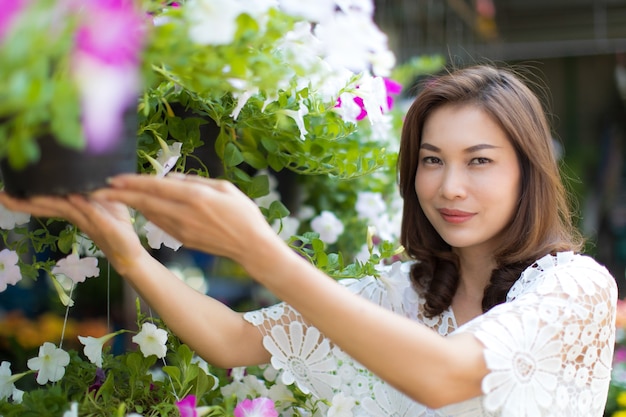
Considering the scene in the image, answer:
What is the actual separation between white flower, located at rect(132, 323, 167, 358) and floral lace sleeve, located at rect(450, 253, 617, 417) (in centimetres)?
37

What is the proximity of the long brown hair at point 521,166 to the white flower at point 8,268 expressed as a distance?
0.65 m

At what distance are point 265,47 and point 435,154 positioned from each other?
0.50 meters

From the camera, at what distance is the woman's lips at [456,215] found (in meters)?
1.06

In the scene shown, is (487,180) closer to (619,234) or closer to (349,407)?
(349,407)

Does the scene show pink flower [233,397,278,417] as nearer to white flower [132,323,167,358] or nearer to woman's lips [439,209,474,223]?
white flower [132,323,167,358]

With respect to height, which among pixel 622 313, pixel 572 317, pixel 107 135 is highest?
pixel 107 135

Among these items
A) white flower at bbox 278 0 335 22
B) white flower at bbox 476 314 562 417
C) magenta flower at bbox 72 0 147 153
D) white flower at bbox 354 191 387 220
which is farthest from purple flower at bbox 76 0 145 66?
white flower at bbox 354 191 387 220

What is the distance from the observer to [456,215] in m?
1.07

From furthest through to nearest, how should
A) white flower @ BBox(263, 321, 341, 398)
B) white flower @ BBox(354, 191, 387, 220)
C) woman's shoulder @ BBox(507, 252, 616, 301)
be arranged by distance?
1. white flower @ BBox(354, 191, 387, 220)
2. white flower @ BBox(263, 321, 341, 398)
3. woman's shoulder @ BBox(507, 252, 616, 301)

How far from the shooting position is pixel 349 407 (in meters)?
0.95

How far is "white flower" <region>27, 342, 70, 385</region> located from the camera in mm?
857

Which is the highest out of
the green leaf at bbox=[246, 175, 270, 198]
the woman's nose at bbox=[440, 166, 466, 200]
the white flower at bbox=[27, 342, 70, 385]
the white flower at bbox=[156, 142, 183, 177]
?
the white flower at bbox=[156, 142, 183, 177]

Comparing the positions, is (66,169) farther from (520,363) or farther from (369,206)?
(369,206)

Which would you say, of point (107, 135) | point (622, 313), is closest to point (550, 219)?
point (107, 135)
